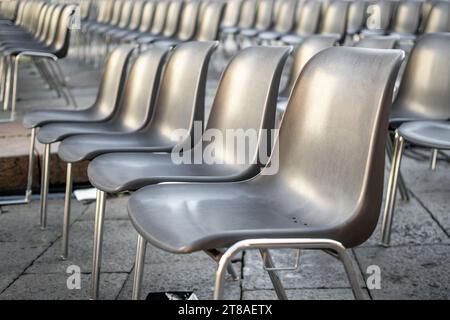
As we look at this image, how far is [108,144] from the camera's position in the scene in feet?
8.37

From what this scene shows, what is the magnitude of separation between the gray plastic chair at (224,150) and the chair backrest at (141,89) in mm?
450

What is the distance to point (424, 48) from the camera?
3250mm

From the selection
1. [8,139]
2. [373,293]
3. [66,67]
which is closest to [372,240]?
[373,293]

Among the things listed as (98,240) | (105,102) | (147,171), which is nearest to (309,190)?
(147,171)

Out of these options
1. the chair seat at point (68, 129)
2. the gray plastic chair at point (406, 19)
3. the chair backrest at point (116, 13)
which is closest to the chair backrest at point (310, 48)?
the chair seat at point (68, 129)

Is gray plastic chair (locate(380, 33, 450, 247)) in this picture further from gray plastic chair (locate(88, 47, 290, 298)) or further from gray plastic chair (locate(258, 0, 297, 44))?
gray plastic chair (locate(258, 0, 297, 44))

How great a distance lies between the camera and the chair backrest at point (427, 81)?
3.17m

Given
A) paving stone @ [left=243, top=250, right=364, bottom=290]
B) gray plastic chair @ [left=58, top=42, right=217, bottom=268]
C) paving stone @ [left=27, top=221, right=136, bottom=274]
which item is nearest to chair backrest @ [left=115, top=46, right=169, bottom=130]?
gray plastic chair @ [left=58, top=42, right=217, bottom=268]

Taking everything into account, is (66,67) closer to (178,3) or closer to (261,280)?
(178,3)

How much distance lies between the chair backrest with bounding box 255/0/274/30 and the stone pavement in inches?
202

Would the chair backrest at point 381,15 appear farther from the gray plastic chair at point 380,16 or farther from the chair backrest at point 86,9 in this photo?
the chair backrest at point 86,9

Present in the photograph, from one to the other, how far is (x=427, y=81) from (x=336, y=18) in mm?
3453

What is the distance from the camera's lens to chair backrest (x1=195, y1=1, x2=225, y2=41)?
6.33 meters

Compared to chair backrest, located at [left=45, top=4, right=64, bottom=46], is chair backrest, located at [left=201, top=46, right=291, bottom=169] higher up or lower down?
higher up
